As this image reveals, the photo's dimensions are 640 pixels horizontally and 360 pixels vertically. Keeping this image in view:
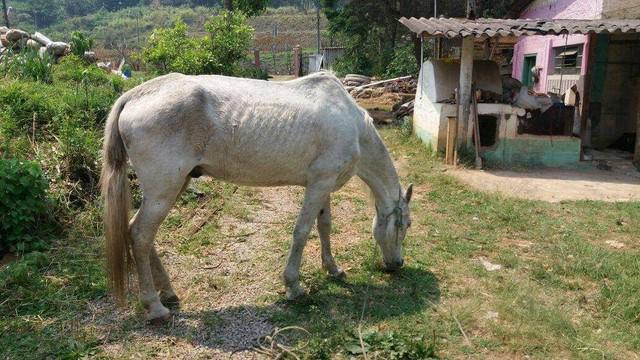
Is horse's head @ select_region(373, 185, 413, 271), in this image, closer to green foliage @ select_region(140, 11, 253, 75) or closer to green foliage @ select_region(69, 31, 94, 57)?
green foliage @ select_region(140, 11, 253, 75)

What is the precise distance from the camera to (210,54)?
14.1 meters

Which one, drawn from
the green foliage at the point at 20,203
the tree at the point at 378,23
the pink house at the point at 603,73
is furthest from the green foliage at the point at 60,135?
the tree at the point at 378,23

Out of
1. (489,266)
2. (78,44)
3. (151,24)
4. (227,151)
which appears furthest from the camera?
(151,24)

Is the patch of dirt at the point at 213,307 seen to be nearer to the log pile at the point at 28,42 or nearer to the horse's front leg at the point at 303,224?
the horse's front leg at the point at 303,224

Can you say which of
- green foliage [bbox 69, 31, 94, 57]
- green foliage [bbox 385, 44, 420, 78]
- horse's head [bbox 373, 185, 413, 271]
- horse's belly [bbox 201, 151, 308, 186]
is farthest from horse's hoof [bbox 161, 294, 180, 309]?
green foliage [bbox 385, 44, 420, 78]

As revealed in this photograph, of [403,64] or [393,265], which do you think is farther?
[403,64]

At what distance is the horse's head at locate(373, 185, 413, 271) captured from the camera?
4488 mm

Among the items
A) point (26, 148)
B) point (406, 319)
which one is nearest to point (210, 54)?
point (26, 148)

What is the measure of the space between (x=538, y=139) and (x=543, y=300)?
6206 mm

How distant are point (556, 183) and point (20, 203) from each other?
7.90 meters

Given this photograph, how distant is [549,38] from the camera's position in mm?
12852

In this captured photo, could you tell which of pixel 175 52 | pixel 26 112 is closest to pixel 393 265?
→ pixel 26 112

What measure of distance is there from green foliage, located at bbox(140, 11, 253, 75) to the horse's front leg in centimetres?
1035

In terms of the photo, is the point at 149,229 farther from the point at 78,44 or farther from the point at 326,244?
the point at 78,44
